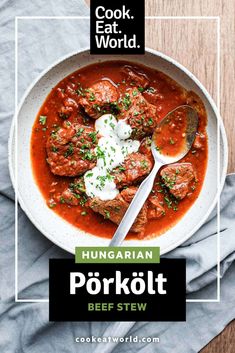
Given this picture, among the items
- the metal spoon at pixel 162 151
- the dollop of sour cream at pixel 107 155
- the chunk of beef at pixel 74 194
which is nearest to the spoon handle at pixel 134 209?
the metal spoon at pixel 162 151

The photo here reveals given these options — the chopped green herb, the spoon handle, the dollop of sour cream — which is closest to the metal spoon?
the spoon handle

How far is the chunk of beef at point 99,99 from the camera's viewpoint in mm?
2279

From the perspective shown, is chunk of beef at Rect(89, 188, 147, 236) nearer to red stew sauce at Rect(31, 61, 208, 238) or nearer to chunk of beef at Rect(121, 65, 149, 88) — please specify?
red stew sauce at Rect(31, 61, 208, 238)

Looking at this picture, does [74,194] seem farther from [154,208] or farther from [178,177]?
[178,177]

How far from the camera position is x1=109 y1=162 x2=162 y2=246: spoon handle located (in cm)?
227

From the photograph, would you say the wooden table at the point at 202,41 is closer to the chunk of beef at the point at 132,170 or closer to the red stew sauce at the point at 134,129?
the red stew sauce at the point at 134,129

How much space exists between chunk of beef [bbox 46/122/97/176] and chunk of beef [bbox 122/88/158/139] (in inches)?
8.2

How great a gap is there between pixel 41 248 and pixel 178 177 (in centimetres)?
80

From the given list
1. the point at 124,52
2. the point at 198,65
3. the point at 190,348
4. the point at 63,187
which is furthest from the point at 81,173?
the point at 190,348

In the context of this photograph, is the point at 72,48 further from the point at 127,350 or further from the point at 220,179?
the point at 127,350

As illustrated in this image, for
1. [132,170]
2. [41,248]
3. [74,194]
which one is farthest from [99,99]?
[41,248]

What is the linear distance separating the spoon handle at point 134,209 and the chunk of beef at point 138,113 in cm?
19

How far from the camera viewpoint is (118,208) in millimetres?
2303

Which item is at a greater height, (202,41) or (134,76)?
(202,41)
